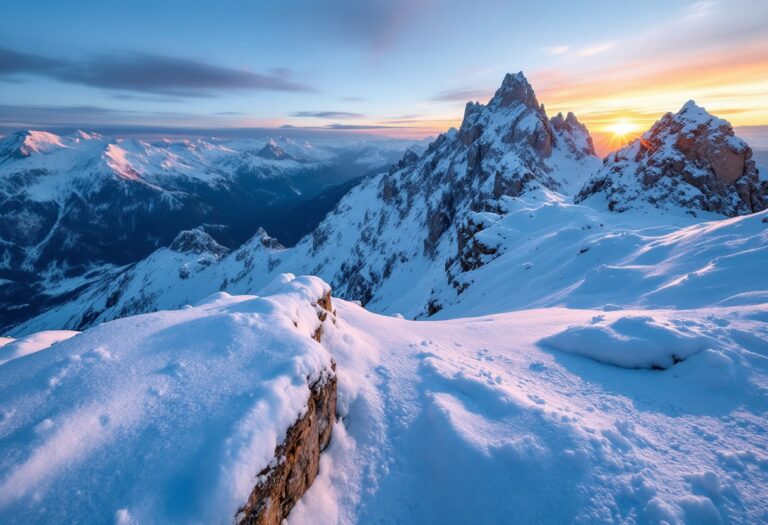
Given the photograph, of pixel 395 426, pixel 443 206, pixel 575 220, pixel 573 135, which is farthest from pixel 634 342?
pixel 573 135

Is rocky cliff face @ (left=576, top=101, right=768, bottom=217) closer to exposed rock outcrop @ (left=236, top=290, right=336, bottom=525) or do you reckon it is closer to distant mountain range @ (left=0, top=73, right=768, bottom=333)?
distant mountain range @ (left=0, top=73, right=768, bottom=333)

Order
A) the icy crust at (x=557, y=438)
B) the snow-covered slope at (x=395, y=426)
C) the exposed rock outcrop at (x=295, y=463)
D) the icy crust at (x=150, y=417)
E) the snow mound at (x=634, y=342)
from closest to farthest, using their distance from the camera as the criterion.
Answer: the icy crust at (x=150, y=417) < the snow-covered slope at (x=395, y=426) < the exposed rock outcrop at (x=295, y=463) < the icy crust at (x=557, y=438) < the snow mound at (x=634, y=342)

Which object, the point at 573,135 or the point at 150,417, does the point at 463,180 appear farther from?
the point at 150,417

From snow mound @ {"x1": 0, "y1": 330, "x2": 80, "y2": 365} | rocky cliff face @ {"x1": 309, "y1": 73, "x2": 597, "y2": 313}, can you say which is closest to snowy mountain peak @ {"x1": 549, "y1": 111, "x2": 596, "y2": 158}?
rocky cliff face @ {"x1": 309, "y1": 73, "x2": 597, "y2": 313}

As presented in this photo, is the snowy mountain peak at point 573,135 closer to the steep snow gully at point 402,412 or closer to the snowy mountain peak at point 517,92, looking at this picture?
the snowy mountain peak at point 517,92

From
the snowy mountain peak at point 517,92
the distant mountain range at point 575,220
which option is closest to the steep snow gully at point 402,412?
the distant mountain range at point 575,220

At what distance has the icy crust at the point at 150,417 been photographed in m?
4.58

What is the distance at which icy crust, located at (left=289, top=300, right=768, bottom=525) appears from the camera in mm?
5898

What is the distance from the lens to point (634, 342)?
32.1 feet

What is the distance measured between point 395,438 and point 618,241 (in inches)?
887

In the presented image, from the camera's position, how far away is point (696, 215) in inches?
1426

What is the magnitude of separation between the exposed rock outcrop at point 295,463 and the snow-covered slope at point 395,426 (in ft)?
0.81

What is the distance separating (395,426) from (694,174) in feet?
155

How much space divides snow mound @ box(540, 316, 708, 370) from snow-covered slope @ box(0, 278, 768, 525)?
45 millimetres
